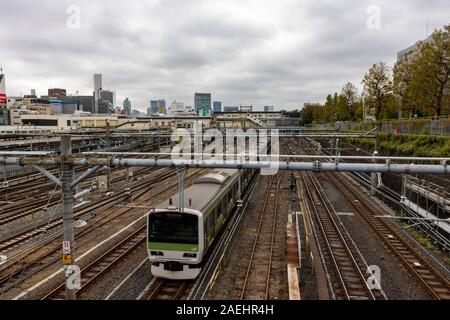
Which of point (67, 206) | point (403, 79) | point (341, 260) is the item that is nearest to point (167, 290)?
point (67, 206)

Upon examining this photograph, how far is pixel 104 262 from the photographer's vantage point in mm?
14523

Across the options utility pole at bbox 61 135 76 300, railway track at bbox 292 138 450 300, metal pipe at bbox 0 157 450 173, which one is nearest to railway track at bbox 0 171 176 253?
utility pole at bbox 61 135 76 300

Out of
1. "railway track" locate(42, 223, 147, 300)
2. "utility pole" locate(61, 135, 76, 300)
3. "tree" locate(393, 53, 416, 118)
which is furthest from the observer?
"tree" locate(393, 53, 416, 118)

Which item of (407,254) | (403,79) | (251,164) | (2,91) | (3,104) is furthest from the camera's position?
(3,104)

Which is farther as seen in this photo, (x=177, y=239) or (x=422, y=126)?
(x=422, y=126)

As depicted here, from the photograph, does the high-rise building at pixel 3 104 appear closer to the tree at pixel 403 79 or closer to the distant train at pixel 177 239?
the tree at pixel 403 79

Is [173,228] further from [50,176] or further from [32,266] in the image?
[32,266]

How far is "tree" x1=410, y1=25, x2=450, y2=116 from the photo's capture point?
28938mm

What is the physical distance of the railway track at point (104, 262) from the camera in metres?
12.0

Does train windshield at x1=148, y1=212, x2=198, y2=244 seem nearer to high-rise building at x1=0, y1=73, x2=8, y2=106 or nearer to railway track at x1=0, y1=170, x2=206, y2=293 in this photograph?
railway track at x1=0, y1=170, x2=206, y2=293

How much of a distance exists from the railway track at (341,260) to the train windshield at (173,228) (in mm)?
5563

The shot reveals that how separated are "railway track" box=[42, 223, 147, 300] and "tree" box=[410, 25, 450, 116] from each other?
2743 cm

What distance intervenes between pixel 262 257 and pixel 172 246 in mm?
4974

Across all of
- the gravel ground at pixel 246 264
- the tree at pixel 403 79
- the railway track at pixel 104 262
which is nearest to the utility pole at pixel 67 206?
the railway track at pixel 104 262
